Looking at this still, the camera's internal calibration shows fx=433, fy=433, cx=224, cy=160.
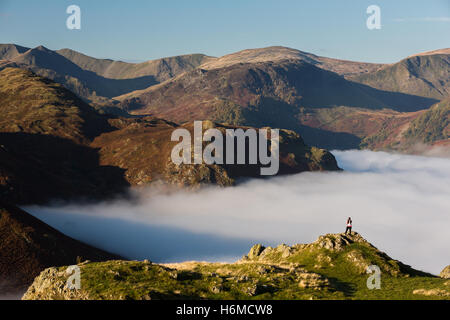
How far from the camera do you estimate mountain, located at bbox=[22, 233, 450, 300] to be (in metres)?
55.8

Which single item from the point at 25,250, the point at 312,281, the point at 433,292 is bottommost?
the point at 25,250

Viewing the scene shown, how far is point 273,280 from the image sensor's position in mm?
62500

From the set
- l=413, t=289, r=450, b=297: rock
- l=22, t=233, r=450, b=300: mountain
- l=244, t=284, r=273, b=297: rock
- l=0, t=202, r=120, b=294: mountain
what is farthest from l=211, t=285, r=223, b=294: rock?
l=0, t=202, r=120, b=294: mountain

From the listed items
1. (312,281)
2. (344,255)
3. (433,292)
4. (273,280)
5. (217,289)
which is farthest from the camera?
(344,255)

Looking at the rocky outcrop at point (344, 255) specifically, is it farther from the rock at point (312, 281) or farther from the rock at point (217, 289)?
the rock at point (217, 289)

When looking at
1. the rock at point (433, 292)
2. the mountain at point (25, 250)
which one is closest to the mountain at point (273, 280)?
the rock at point (433, 292)

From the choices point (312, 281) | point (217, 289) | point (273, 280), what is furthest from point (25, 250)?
point (312, 281)

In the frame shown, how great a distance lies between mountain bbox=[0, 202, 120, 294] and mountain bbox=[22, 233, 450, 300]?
105014 millimetres

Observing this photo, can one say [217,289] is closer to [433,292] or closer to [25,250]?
[433,292]

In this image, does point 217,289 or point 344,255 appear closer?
point 217,289

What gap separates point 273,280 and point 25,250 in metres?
139

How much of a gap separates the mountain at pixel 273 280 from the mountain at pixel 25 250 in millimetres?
105014

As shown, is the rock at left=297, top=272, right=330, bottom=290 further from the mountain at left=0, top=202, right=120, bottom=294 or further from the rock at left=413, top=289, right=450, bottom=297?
the mountain at left=0, top=202, right=120, bottom=294
